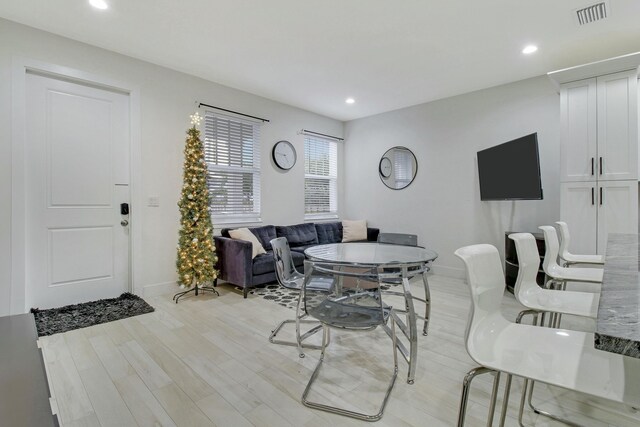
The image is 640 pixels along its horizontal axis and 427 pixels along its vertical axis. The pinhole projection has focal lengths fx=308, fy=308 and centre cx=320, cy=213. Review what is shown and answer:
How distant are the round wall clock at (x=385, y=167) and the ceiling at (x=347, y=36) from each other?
1525 millimetres

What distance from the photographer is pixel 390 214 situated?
552 centimetres

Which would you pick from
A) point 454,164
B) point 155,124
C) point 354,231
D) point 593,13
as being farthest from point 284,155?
point 593,13

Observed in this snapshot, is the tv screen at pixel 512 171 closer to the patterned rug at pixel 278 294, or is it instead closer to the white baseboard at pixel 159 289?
the patterned rug at pixel 278 294

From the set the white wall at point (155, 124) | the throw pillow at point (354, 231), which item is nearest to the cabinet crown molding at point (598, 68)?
the throw pillow at point (354, 231)

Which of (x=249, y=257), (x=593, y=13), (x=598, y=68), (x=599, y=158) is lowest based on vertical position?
(x=249, y=257)

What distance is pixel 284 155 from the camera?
5.14 meters

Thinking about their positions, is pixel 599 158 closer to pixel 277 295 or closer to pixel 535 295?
pixel 535 295

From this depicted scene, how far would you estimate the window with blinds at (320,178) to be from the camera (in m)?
5.66

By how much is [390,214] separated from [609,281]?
15.0 ft

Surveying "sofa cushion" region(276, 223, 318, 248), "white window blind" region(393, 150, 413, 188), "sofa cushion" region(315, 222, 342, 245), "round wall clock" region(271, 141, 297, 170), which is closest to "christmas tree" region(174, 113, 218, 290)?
"sofa cushion" region(276, 223, 318, 248)

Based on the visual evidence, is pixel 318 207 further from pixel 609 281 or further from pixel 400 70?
pixel 609 281

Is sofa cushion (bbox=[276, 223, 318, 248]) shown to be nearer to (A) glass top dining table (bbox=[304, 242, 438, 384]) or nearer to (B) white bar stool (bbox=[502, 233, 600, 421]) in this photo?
(A) glass top dining table (bbox=[304, 242, 438, 384])

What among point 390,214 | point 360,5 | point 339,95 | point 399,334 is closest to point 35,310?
point 399,334

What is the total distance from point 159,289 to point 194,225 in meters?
0.92
